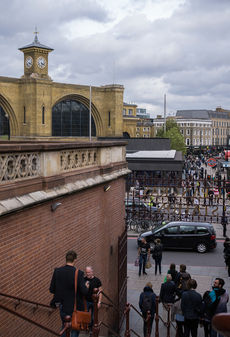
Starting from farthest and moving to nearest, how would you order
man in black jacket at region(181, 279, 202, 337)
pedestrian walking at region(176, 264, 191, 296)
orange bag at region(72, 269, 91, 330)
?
1. pedestrian walking at region(176, 264, 191, 296)
2. man in black jacket at region(181, 279, 202, 337)
3. orange bag at region(72, 269, 91, 330)

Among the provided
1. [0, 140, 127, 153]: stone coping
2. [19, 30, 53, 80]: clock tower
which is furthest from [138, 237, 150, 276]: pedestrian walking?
[19, 30, 53, 80]: clock tower

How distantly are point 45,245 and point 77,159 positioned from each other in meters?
2.24

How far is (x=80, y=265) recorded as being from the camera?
830cm

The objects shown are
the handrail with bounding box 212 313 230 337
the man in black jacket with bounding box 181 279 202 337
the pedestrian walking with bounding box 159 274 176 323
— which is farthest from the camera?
the pedestrian walking with bounding box 159 274 176 323

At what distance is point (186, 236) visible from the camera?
1886 centimetres

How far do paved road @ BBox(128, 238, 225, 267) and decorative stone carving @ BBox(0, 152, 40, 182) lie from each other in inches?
467

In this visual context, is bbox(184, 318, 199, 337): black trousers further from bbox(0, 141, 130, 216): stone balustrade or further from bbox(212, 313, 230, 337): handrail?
bbox(212, 313, 230, 337): handrail

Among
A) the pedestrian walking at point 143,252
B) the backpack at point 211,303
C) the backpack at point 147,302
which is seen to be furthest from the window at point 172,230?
the backpack at point 211,303

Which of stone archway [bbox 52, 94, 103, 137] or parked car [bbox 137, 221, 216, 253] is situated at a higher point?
stone archway [bbox 52, 94, 103, 137]

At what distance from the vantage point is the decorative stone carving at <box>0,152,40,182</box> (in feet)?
18.2

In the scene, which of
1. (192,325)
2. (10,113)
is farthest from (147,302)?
(10,113)

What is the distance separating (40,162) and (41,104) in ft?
139

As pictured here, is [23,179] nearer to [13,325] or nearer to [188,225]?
[13,325]

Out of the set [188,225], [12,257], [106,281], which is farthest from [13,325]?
[188,225]
